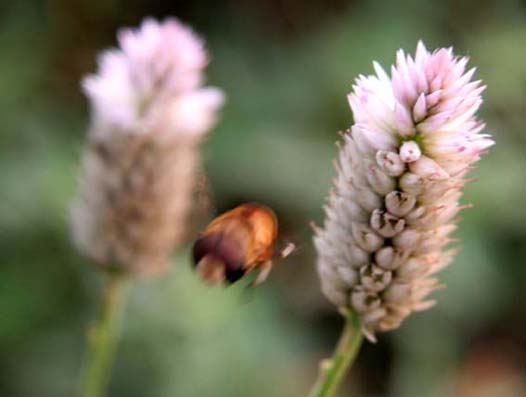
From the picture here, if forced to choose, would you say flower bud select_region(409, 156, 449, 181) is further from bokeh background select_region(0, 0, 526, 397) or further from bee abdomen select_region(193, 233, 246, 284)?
bokeh background select_region(0, 0, 526, 397)

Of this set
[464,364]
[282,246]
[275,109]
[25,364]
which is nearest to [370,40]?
[275,109]

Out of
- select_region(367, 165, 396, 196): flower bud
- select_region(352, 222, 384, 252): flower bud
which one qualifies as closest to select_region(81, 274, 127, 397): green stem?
select_region(352, 222, 384, 252): flower bud

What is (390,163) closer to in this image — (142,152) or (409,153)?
(409,153)

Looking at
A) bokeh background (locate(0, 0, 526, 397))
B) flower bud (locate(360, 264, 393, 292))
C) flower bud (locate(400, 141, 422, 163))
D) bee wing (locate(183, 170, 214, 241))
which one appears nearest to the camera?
flower bud (locate(400, 141, 422, 163))

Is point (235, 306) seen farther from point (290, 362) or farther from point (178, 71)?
point (178, 71)

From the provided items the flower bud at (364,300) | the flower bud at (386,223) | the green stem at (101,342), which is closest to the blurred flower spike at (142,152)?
the green stem at (101,342)

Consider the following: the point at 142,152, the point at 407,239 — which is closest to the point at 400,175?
the point at 407,239
